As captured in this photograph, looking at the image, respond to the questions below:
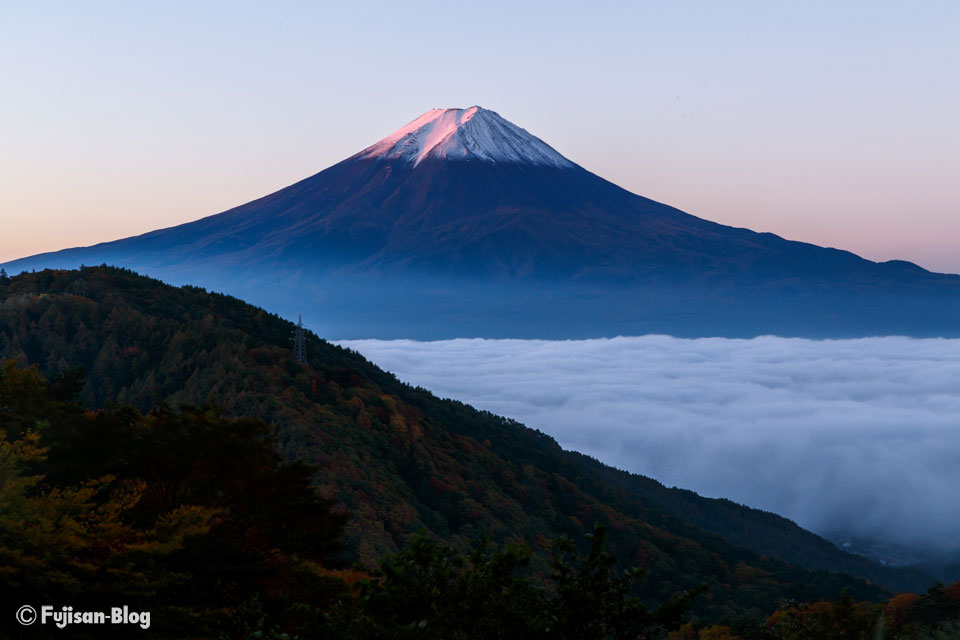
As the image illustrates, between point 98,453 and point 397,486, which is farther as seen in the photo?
point 397,486

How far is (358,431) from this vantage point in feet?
225

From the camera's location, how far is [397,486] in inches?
2403

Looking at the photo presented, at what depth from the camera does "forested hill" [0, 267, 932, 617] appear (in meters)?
60.1

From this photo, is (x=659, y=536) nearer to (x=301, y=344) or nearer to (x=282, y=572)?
(x=301, y=344)

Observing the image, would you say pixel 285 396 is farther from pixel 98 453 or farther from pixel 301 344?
pixel 98 453

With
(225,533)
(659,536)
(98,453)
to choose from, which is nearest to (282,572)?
(225,533)

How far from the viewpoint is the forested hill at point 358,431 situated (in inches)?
2366

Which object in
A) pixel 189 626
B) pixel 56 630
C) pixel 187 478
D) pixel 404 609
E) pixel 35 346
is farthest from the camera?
pixel 35 346

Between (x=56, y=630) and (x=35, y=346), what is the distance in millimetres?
67636

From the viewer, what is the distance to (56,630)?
45.2ft

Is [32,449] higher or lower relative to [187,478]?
higher

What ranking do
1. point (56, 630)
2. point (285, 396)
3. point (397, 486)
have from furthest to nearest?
point (285, 396) < point (397, 486) < point (56, 630)

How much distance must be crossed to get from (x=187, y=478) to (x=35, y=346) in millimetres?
64116

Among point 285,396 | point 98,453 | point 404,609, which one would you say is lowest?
point 285,396
